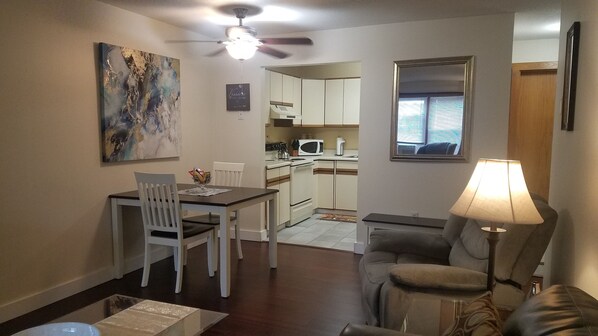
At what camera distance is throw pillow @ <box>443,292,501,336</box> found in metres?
1.23

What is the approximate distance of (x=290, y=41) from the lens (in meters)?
3.90

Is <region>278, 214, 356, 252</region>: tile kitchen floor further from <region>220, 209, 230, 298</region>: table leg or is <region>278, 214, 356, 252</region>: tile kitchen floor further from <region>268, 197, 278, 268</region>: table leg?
<region>220, 209, 230, 298</region>: table leg

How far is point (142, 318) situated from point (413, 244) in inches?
75.4

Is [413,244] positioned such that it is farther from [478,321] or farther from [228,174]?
[228,174]

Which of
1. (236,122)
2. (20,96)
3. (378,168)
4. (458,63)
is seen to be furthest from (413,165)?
(20,96)

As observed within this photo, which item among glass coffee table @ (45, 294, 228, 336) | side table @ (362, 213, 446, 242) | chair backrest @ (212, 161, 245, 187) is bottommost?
glass coffee table @ (45, 294, 228, 336)

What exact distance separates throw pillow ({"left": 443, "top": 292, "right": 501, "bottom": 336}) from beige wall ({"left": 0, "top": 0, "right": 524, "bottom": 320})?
2803mm

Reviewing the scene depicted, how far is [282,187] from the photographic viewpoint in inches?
211

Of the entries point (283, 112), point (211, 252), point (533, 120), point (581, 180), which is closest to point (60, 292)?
point (211, 252)

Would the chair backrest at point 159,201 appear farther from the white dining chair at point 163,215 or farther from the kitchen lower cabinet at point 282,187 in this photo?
the kitchen lower cabinet at point 282,187

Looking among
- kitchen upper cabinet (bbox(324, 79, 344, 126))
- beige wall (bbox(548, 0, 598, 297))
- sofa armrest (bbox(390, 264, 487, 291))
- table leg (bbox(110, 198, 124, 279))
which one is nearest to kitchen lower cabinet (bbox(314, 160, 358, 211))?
kitchen upper cabinet (bbox(324, 79, 344, 126))

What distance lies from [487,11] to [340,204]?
3441mm

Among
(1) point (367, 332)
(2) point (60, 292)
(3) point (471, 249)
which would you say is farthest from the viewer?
(2) point (60, 292)

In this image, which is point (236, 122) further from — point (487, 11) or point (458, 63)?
point (487, 11)
